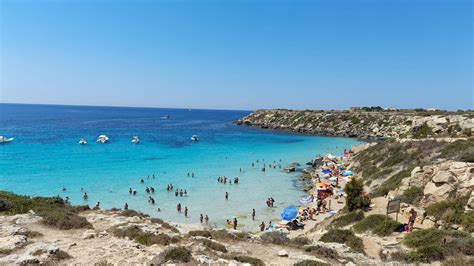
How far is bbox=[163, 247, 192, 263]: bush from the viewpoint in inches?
378

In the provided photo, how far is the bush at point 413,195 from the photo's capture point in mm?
18325

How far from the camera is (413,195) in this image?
18734mm

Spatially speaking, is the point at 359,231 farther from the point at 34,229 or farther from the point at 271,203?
the point at 34,229

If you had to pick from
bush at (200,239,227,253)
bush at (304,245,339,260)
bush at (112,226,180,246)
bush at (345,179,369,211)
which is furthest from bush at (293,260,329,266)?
bush at (345,179,369,211)

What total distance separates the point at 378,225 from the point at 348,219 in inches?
118

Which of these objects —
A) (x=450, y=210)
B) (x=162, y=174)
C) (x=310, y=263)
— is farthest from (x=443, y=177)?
(x=162, y=174)

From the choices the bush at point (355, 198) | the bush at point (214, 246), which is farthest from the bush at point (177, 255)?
the bush at point (355, 198)

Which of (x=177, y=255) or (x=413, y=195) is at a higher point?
(x=177, y=255)

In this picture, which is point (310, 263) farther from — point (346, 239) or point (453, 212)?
point (453, 212)

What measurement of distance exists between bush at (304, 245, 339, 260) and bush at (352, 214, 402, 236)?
542 centimetres

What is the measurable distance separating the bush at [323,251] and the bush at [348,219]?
294 inches

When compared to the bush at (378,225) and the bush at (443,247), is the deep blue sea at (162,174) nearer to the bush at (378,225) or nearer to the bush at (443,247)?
the bush at (378,225)

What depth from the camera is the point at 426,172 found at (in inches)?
787

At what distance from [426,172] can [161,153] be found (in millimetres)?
47156
